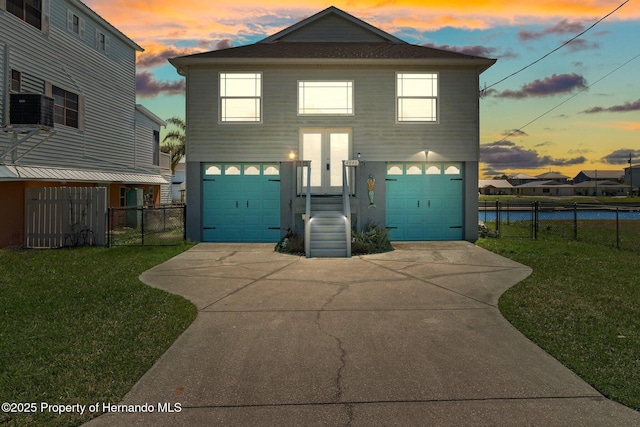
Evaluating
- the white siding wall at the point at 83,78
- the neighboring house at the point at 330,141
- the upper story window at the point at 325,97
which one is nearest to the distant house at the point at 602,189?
the neighboring house at the point at 330,141

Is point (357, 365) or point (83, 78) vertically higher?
point (83, 78)

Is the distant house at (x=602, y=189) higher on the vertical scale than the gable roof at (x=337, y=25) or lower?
lower

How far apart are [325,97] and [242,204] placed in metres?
5.11

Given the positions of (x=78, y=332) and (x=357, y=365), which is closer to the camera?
(x=357, y=365)

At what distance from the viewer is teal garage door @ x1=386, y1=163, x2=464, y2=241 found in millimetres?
15828

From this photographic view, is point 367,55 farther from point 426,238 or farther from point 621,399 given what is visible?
point 621,399

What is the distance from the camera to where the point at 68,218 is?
1441 centimetres

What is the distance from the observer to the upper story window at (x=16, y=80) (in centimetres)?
1515

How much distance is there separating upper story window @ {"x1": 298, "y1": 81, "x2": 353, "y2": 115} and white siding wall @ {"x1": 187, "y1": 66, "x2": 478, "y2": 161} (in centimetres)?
25

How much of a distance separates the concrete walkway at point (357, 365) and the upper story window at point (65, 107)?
13.1 metres

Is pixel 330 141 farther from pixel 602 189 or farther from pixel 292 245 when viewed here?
pixel 602 189

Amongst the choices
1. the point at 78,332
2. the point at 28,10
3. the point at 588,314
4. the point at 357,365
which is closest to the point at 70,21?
the point at 28,10

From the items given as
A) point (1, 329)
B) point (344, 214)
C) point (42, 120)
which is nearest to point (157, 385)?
point (1, 329)

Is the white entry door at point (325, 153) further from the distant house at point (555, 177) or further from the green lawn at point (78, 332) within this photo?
the distant house at point (555, 177)
